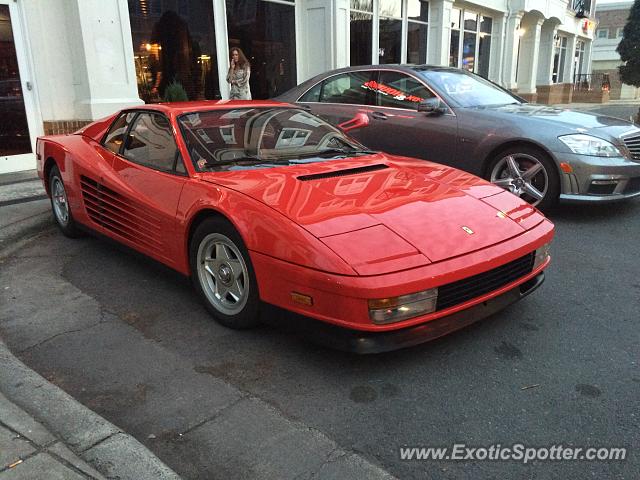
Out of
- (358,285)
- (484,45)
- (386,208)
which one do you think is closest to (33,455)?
(358,285)

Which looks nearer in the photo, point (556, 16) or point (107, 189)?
point (107, 189)

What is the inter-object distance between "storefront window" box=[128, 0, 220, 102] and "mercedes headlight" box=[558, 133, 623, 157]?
705 centimetres

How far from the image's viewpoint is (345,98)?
655 cm

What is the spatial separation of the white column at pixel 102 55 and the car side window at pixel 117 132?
4095mm

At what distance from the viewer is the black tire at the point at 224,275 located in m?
2.94

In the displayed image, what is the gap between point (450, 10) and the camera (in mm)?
16688

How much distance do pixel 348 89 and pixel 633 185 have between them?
3271mm

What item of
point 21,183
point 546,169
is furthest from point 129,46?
point 546,169

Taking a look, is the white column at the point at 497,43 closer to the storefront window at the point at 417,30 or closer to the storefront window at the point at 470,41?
the storefront window at the point at 470,41

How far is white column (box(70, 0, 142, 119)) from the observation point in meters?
7.85

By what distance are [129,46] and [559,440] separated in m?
8.24

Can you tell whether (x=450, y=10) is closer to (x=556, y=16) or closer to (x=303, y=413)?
(x=556, y=16)

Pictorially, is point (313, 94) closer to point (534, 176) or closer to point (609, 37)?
point (534, 176)

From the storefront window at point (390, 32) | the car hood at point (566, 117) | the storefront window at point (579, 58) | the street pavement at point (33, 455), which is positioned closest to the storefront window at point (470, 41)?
the storefront window at point (390, 32)
